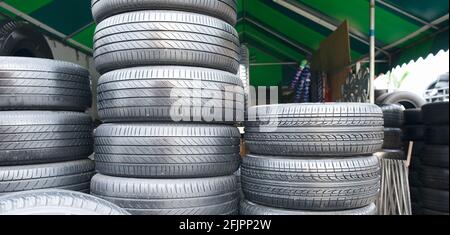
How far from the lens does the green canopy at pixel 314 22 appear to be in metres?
3.99

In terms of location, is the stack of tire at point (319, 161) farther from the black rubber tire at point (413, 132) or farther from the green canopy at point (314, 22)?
the black rubber tire at point (413, 132)

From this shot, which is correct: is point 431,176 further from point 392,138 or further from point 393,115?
point 393,115

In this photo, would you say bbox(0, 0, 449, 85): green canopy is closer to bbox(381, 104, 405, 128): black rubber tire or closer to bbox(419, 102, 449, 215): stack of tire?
bbox(381, 104, 405, 128): black rubber tire

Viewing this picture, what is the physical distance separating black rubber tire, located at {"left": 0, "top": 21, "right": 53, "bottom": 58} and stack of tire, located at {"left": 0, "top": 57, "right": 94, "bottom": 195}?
0.75m

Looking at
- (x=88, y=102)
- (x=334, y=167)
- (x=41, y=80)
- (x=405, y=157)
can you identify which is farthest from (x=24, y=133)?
(x=405, y=157)

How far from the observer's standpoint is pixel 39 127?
2211 mm

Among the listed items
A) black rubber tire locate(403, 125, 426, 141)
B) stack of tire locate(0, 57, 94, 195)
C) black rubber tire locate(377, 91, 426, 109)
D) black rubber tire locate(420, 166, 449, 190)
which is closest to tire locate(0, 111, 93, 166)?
stack of tire locate(0, 57, 94, 195)

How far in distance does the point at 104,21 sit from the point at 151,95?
616mm

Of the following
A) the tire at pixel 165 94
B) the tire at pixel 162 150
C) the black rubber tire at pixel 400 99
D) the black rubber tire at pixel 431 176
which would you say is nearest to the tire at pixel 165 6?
the tire at pixel 165 94

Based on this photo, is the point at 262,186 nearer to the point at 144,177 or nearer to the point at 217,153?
the point at 217,153

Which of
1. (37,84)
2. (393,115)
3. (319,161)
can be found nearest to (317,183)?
(319,161)

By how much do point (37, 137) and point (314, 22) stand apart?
4875 millimetres

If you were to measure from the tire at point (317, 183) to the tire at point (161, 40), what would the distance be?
0.77m

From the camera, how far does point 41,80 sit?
7.41 ft
